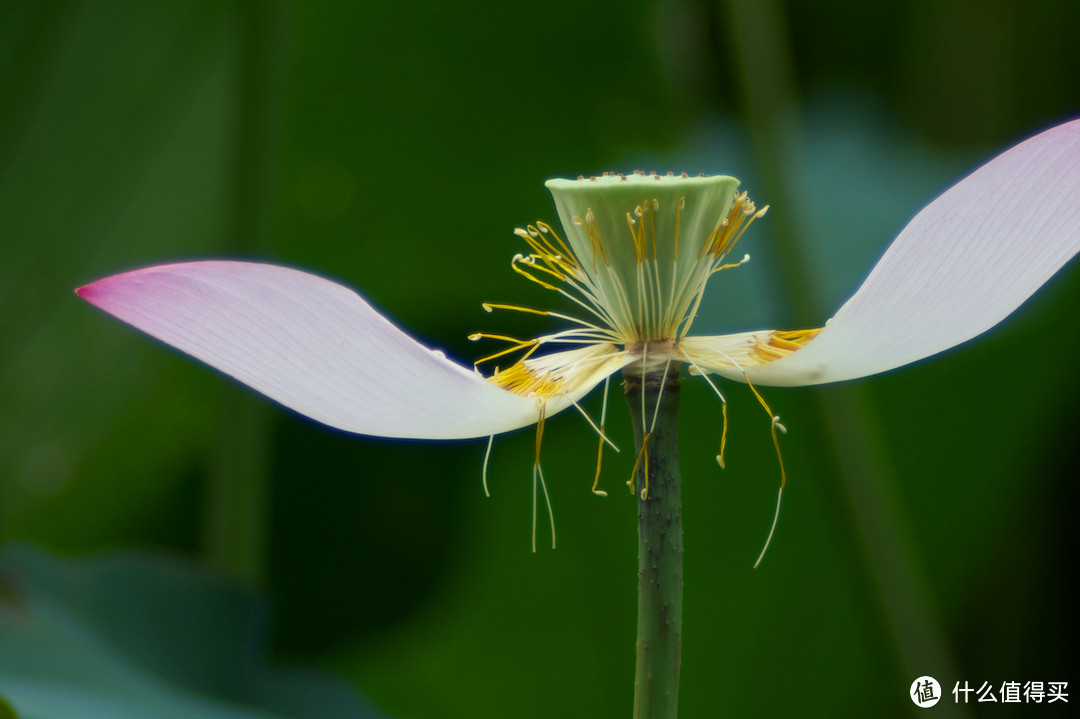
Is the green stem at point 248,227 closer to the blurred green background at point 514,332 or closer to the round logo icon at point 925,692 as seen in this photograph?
the blurred green background at point 514,332

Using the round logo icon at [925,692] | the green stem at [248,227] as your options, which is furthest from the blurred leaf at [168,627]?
the round logo icon at [925,692]

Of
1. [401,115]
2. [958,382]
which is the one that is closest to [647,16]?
[401,115]

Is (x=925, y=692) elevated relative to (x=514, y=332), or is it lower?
lower

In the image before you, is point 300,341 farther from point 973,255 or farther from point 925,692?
point 925,692

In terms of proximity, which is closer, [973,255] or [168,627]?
[973,255]

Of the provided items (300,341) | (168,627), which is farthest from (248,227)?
(300,341)

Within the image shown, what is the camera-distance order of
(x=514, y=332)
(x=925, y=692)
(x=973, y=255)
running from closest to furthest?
1. (x=973, y=255)
2. (x=925, y=692)
3. (x=514, y=332)
